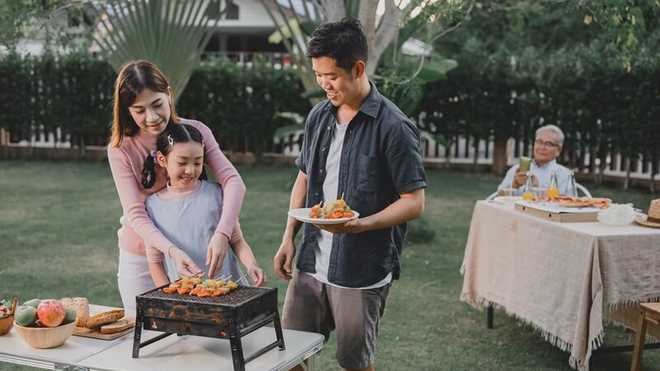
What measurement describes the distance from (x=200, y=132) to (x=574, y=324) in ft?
8.15

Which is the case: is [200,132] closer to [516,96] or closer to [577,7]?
[577,7]

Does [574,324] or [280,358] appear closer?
[280,358]

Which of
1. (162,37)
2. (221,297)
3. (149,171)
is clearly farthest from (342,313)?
(162,37)

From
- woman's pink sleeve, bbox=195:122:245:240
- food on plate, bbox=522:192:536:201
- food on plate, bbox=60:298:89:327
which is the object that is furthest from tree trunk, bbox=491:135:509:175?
food on plate, bbox=60:298:89:327

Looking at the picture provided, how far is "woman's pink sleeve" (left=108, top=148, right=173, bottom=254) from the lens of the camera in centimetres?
308

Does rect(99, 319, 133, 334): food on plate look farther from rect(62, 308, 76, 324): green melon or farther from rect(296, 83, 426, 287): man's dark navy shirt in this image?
rect(296, 83, 426, 287): man's dark navy shirt

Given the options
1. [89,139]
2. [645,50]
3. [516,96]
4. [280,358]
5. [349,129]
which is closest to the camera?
[280,358]

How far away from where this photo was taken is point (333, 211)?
109 inches

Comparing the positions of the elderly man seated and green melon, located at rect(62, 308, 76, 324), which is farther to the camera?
the elderly man seated

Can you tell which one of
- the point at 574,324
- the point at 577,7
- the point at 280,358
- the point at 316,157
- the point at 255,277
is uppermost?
the point at 577,7

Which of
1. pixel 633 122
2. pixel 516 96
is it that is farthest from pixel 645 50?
pixel 516 96

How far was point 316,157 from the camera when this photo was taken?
3.12m

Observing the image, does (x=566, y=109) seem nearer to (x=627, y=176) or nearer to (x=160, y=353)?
(x=627, y=176)

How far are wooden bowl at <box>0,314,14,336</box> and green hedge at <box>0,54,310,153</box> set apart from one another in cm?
1125
